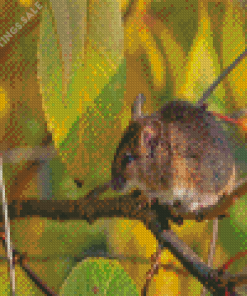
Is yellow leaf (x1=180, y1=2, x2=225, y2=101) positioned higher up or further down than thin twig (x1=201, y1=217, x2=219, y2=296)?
higher up

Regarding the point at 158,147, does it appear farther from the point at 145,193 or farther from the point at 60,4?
the point at 60,4

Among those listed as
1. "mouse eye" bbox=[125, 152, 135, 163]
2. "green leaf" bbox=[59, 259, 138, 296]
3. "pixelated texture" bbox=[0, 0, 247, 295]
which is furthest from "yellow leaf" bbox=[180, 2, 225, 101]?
"green leaf" bbox=[59, 259, 138, 296]

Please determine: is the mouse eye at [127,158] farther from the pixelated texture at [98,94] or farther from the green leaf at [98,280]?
the green leaf at [98,280]

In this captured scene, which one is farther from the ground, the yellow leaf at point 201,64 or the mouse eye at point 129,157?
the yellow leaf at point 201,64

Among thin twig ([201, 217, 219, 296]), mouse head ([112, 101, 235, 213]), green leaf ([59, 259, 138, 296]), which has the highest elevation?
mouse head ([112, 101, 235, 213])

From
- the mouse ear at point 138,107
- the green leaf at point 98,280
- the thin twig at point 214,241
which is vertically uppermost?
the mouse ear at point 138,107

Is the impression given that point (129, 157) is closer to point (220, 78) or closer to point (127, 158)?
point (127, 158)

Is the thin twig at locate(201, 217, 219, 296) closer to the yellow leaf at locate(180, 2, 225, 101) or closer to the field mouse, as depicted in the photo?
the field mouse

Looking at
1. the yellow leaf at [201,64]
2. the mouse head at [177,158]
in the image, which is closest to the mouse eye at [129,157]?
the mouse head at [177,158]
